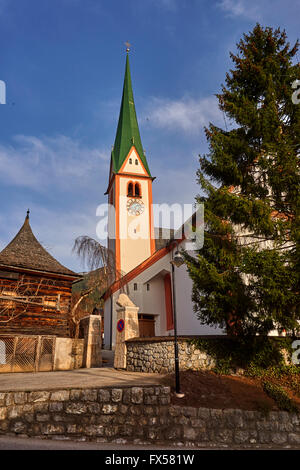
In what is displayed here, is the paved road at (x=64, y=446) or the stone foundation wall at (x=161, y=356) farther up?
the stone foundation wall at (x=161, y=356)

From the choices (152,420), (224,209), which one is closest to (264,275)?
(224,209)

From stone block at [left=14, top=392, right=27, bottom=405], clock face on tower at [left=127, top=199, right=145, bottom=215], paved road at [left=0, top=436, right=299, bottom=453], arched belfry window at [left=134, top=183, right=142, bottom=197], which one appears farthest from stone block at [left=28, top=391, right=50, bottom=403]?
arched belfry window at [left=134, top=183, right=142, bottom=197]

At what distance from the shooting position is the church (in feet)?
58.9

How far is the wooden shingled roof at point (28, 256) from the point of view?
51.4 ft

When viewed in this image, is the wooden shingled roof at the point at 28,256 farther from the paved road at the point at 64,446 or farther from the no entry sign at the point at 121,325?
the paved road at the point at 64,446

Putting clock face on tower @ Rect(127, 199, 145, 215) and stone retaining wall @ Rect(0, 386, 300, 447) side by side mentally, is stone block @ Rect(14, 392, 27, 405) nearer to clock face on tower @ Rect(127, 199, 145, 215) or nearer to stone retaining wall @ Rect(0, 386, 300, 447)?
stone retaining wall @ Rect(0, 386, 300, 447)

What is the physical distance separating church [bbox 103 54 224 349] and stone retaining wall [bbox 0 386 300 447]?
617 centimetres

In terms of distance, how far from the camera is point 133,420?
23.4 feet

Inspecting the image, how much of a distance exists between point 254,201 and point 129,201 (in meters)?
24.3

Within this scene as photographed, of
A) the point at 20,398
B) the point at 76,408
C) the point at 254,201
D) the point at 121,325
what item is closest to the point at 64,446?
the point at 76,408

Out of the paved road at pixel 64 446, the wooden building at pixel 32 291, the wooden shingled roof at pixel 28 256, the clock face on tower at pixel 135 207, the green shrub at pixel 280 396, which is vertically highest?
the clock face on tower at pixel 135 207

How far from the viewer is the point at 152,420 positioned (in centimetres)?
714

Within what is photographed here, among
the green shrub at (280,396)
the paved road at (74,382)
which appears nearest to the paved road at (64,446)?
the paved road at (74,382)

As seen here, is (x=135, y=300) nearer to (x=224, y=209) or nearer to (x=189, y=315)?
(x=189, y=315)
